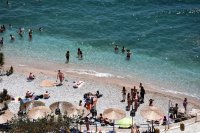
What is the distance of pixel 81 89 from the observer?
40.2 meters

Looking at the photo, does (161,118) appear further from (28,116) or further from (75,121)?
(28,116)

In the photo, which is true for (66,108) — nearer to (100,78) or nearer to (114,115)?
(114,115)

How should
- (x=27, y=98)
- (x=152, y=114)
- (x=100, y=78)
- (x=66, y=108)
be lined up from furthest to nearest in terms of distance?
(x=100, y=78) → (x=27, y=98) → (x=66, y=108) → (x=152, y=114)

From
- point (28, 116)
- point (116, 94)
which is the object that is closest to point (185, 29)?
point (116, 94)

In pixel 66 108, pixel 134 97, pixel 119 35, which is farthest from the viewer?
pixel 119 35

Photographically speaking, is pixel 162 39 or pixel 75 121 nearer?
pixel 75 121

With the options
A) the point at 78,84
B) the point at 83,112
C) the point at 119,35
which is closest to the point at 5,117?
the point at 83,112

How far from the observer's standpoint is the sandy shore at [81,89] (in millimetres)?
37656

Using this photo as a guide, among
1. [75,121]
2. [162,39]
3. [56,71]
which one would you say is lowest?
[75,121]

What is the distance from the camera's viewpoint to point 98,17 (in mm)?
61688

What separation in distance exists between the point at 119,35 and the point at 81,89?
16730 millimetres

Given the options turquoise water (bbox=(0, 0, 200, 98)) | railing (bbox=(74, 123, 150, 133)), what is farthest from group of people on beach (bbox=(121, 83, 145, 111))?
turquoise water (bbox=(0, 0, 200, 98))

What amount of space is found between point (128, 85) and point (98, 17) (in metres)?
21.4

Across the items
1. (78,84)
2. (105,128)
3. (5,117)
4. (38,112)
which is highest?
(78,84)
